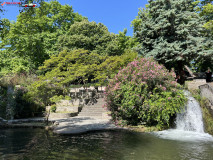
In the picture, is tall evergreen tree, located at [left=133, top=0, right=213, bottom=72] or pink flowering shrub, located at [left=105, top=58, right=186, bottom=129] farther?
tall evergreen tree, located at [left=133, top=0, right=213, bottom=72]

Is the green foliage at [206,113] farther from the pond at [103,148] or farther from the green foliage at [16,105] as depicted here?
the green foliage at [16,105]

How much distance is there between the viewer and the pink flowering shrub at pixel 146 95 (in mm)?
11506

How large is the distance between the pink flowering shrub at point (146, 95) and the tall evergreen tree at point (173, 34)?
5.64 m

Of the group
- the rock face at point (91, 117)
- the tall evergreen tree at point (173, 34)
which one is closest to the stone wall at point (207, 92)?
the tall evergreen tree at point (173, 34)

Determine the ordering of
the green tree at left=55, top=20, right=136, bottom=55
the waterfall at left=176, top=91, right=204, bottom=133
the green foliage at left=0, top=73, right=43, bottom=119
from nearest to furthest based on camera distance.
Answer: the waterfall at left=176, top=91, right=204, bottom=133
the green foliage at left=0, top=73, right=43, bottom=119
the green tree at left=55, top=20, right=136, bottom=55

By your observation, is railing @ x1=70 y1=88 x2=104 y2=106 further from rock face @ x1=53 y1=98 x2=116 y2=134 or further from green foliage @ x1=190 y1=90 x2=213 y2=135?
green foliage @ x1=190 y1=90 x2=213 y2=135

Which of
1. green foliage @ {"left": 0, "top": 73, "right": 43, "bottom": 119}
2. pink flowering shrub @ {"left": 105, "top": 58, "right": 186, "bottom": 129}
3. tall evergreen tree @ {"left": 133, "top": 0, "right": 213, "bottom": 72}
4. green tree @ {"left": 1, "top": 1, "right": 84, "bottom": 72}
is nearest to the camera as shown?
pink flowering shrub @ {"left": 105, "top": 58, "right": 186, "bottom": 129}

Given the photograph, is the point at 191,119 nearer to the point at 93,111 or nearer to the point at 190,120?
the point at 190,120

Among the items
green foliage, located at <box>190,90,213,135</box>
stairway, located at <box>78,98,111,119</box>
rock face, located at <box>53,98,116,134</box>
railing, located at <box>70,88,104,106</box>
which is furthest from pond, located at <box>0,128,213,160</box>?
railing, located at <box>70,88,104,106</box>

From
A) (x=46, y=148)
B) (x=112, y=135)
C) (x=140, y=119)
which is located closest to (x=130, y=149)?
(x=112, y=135)

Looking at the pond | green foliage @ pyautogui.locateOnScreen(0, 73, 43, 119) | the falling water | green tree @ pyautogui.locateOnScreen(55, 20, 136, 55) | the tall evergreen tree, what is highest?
green tree @ pyautogui.locateOnScreen(55, 20, 136, 55)

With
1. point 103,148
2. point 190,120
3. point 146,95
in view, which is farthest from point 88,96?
point 103,148

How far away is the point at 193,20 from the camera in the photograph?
18.9m

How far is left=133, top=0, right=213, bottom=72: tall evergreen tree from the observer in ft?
57.8
